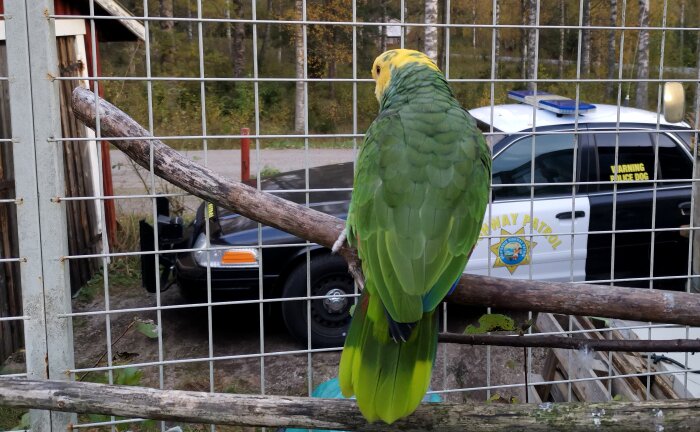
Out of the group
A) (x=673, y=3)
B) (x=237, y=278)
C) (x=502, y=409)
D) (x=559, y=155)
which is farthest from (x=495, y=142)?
(x=673, y=3)

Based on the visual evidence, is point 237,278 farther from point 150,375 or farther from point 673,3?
point 673,3

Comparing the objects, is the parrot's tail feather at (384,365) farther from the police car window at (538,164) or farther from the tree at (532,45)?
the police car window at (538,164)

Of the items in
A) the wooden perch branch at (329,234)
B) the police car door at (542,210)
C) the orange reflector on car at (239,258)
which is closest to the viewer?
the wooden perch branch at (329,234)

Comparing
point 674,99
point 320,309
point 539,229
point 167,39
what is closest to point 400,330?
point 674,99

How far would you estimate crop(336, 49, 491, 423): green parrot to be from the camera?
1279 millimetres

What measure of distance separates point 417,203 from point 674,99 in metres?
1.30

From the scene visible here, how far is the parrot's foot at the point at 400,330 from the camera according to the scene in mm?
1258

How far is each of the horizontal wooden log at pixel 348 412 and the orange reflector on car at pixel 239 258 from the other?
2.51m

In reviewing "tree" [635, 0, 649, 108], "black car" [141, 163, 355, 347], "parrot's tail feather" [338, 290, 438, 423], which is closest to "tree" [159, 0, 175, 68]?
"tree" [635, 0, 649, 108]

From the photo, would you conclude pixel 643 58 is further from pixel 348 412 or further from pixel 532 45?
pixel 348 412

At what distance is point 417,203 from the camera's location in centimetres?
151

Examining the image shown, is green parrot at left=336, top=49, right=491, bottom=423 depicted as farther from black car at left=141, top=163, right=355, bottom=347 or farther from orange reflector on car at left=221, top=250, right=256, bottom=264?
orange reflector on car at left=221, top=250, right=256, bottom=264

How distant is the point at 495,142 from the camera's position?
4.14 m

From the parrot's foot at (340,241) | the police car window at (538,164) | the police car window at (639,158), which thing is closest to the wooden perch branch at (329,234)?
the parrot's foot at (340,241)
